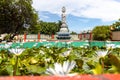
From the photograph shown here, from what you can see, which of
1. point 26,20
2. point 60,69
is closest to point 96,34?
point 26,20

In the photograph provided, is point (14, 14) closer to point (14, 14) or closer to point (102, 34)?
point (14, 14)

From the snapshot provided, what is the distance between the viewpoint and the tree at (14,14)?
3378 centimetres

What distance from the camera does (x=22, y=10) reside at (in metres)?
33.9

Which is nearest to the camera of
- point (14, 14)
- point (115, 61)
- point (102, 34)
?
point (115, 61)

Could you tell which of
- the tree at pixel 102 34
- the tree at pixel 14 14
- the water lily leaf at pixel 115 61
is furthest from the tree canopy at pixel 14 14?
the water lily leaf at pixel 115 61

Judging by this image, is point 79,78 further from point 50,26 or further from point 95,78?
point 50,26

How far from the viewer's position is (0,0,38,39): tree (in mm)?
33781

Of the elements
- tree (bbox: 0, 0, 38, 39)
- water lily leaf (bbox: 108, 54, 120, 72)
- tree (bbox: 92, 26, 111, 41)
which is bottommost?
tree (bbox: 92, 26, 111, 41)

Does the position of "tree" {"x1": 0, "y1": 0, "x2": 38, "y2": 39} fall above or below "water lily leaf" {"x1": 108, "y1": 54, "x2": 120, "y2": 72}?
above

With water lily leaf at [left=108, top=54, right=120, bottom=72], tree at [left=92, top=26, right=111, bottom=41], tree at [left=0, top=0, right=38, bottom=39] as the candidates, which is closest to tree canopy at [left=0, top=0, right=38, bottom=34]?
tree at [left=0, top=0, right=38, bottom=39]

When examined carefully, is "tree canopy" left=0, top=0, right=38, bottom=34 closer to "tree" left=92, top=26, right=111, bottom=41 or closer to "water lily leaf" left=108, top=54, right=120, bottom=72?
"tree" left=92, top=26, right=111, bottom=41

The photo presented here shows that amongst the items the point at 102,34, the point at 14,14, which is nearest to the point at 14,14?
the point at 14,14

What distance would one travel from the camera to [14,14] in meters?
33.8

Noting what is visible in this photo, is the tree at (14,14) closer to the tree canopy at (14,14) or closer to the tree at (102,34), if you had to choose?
the tree canopy at (14,14)
